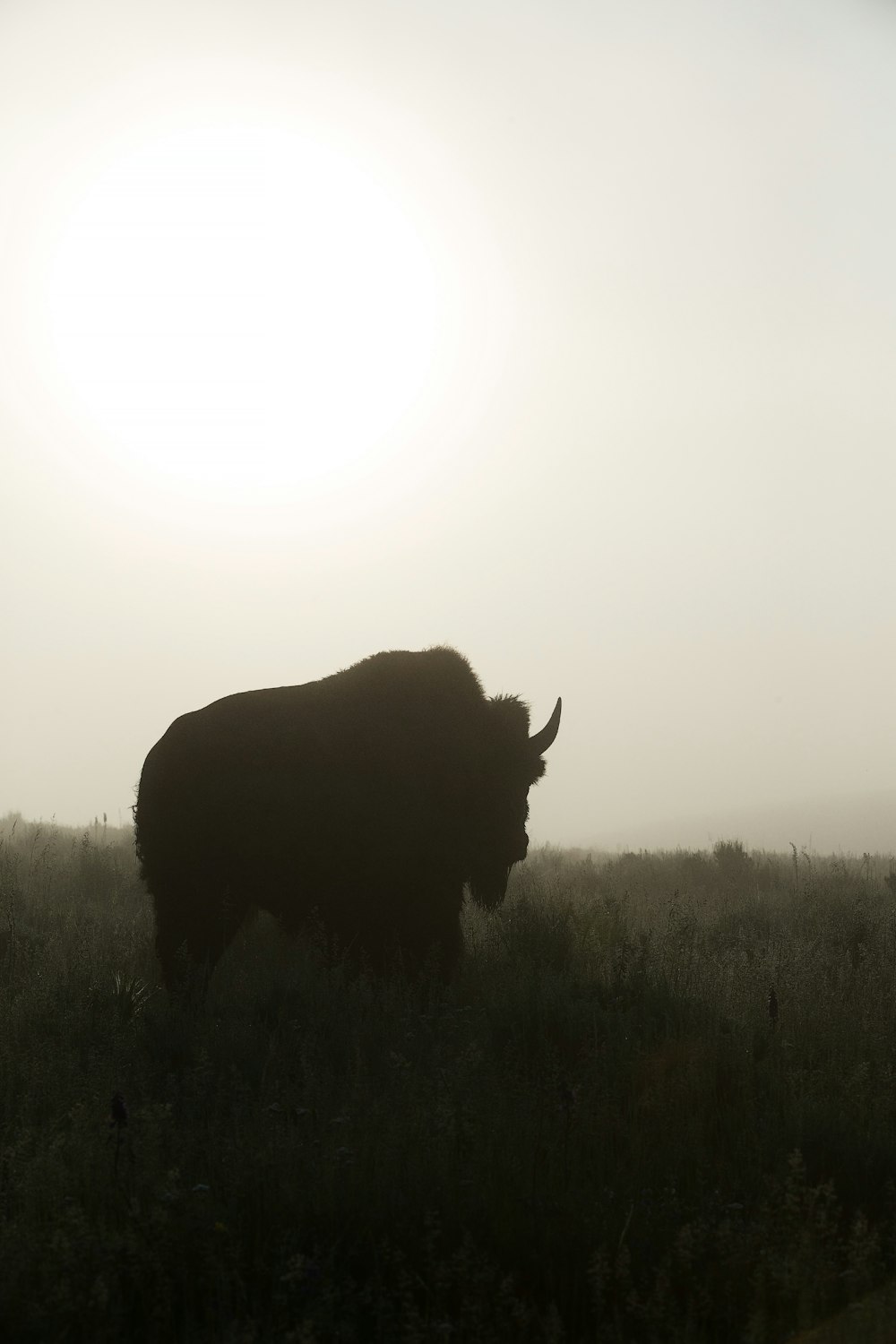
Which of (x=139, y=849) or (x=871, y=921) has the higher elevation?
(x=139, y=849)

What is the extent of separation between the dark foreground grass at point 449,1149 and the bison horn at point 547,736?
1684 mm

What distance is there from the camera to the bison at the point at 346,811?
7012 millimetres

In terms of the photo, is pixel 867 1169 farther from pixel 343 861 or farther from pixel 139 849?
pixel 139 849

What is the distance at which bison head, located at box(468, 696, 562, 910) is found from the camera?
27.2 ft

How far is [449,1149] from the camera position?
161 inches

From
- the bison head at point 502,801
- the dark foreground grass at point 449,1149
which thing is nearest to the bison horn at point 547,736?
the bison head at point 502,801

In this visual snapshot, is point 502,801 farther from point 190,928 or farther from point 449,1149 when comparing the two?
point 449,1149

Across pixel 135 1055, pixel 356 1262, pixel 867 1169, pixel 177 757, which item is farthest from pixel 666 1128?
pixel 177 757

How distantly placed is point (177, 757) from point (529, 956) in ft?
9.41

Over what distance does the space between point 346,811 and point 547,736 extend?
1.95 meters

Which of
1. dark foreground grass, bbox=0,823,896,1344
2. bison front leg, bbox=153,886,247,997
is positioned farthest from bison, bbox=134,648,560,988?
dark foreground grass, bbox=0,823,896,1344

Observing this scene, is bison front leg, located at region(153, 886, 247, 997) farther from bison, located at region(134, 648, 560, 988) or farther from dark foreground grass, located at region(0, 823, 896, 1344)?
dark foreground grass, located at region(0, 823, 896, 1344)

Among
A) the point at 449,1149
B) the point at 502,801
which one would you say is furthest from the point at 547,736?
the point at 449,1149

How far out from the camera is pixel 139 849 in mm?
7172
